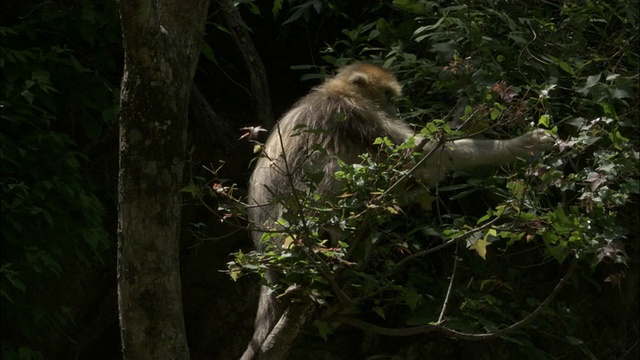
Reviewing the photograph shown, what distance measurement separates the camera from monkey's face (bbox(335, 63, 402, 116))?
5223 millimetres

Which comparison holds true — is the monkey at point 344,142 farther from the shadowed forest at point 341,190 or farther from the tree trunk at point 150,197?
the tree trunk at point 150,197

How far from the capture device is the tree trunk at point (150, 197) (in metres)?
3.58

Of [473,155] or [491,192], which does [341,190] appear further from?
[491,192]

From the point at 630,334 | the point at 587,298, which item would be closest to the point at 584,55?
the point at 587,298

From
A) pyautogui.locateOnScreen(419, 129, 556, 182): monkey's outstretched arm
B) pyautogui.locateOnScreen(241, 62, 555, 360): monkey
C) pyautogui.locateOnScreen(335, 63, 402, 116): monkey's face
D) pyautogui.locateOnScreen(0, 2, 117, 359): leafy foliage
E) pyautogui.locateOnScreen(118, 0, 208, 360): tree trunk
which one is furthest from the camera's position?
pyautogui.locateOnScreen(335, 63, 402, 116): monkey's face

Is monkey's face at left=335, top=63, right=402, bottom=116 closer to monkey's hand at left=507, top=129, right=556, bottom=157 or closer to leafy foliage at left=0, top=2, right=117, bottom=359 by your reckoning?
monkey's hand at left=507, top=129, right=556, bottom=157

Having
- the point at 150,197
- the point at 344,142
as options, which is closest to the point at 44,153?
Result: the point at 344,142

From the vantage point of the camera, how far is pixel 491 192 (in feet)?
16.3

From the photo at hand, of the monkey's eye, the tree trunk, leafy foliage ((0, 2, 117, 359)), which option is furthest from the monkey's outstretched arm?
leafy foliage ((0, 2, 117, 359))

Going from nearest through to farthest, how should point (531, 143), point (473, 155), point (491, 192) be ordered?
point (531, 143) < point (473, 155) < point (491, 192)

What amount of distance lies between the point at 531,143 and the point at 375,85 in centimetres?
112

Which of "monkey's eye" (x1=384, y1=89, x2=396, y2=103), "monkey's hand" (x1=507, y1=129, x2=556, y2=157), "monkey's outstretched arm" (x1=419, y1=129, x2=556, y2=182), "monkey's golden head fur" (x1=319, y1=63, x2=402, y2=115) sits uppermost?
"monkey's golden head fur" (x1=319, y1=63, x2=402, y2=115)

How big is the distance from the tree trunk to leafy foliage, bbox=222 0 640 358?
326mm

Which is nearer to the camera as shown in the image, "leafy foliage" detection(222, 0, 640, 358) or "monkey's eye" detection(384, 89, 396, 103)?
"leafy foliage" detection(222, 0, 640, 358)
